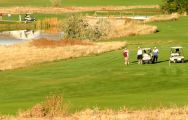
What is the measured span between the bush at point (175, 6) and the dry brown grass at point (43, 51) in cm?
4992

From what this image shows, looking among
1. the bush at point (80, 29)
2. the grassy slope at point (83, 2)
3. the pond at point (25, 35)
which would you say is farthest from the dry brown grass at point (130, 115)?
the grassy slope at point (83, 2)

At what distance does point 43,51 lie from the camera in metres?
71.1

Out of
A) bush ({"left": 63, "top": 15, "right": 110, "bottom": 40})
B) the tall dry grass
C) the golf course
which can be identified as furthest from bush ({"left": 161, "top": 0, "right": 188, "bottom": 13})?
the golf course

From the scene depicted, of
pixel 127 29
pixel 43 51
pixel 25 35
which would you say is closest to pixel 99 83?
pixel 43 51

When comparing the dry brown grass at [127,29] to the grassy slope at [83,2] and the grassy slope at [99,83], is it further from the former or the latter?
the grassy slope at [83,2]

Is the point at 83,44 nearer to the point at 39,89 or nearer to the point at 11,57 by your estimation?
the point at 11,57

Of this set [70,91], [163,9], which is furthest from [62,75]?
[163,9]

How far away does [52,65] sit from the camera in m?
58.2

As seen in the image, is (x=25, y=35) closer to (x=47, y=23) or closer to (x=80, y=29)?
(x=47, y=23)

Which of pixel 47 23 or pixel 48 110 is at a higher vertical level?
pixel 48 110

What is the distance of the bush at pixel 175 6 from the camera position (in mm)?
124125

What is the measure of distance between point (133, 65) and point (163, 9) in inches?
3040

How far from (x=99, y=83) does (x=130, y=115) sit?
62.8 ft

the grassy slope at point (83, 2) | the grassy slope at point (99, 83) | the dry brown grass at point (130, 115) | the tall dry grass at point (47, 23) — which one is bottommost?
the tall dry grass at point (47, 23)
